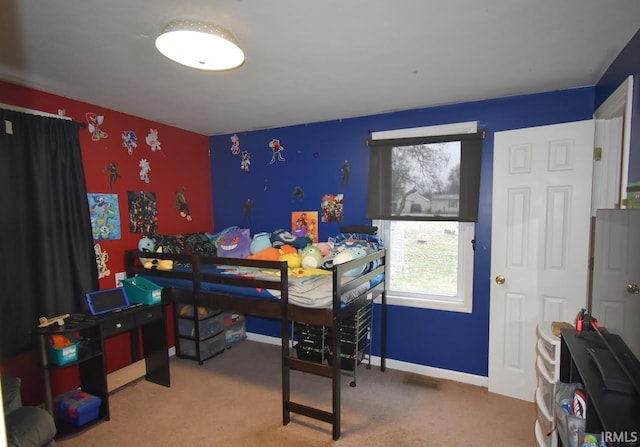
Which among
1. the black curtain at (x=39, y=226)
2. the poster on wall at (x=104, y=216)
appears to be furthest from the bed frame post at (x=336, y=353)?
the poster on wall at (x=104, y=216)

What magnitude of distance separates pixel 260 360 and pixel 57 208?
2213 mm

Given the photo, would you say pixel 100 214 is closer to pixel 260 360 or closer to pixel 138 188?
pixel 138 188

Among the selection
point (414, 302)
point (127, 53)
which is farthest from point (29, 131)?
point (414, 302)

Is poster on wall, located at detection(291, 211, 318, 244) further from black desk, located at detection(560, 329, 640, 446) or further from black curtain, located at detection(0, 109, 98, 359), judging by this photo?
black desk, located at detection(560, 329, 640, 446)

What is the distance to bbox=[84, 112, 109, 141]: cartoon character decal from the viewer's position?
2.81m

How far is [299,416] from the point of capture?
246 centimetres

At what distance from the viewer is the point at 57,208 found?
2521mm

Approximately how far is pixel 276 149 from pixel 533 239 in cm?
259

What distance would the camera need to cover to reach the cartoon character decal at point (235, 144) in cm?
390

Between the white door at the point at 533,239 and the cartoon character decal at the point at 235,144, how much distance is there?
2700 mm

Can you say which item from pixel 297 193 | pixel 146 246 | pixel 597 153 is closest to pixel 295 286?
pixel 297 193

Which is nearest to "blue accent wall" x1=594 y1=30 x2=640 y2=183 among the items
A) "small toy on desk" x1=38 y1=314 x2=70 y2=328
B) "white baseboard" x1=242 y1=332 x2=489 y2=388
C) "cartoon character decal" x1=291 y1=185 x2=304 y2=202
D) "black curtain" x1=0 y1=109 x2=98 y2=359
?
"white baseboard" x1=242 y1=332 x2=489 y2=388

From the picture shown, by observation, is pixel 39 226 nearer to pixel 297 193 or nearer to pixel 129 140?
pixel 129 140

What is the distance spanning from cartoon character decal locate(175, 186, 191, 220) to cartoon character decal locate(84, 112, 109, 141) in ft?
3.07
